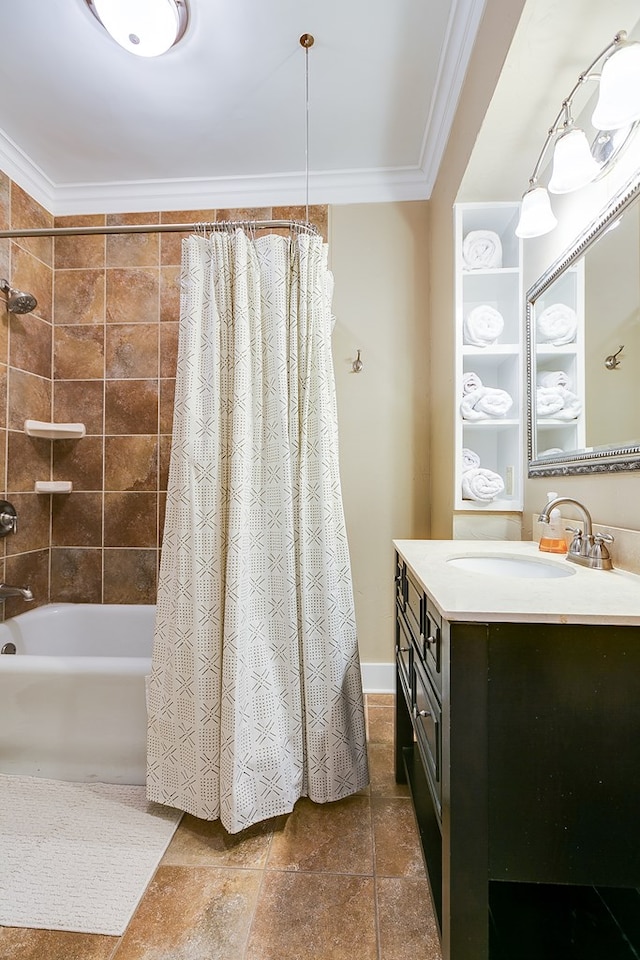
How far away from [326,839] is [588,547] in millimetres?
1108

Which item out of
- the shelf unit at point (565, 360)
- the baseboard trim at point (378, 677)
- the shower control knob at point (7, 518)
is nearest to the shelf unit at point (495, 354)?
the shelf unit at point (565, 360)

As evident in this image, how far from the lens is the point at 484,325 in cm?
174

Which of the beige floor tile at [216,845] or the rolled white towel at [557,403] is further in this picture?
the rolled white towel at [557,403]

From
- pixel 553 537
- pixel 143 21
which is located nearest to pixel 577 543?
pixel 553 537

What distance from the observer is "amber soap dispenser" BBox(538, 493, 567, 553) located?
1312 millimetres

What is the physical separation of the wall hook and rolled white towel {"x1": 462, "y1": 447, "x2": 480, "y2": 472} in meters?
0.69

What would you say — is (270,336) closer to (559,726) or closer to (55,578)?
(559,726)

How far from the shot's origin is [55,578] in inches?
95.0

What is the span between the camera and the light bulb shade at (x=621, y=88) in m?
0.91

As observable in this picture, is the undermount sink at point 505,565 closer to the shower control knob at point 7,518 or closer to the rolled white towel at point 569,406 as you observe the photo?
the rolled white towel at point 569,406

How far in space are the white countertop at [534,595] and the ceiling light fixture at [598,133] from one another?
3.23 feet

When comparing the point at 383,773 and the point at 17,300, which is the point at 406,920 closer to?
the point at 383,773

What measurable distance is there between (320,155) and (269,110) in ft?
1.12

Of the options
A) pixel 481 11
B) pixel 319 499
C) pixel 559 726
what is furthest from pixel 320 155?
pixel 559 726
